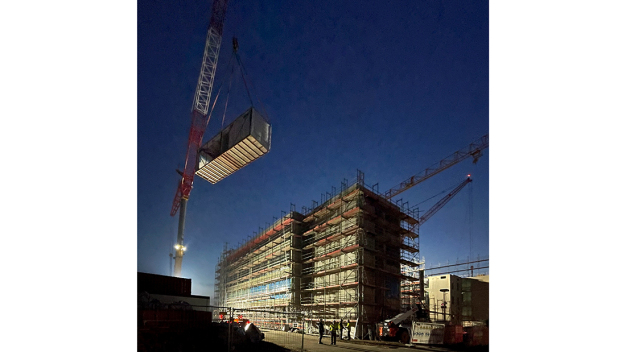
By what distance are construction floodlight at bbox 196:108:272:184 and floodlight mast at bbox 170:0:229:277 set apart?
4600 millimetres

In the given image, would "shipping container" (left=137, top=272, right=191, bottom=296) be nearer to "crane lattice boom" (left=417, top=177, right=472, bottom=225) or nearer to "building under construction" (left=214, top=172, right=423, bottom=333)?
"building under construction" (left=214, top=172, right=423, bottom=333)

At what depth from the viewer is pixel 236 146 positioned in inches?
517

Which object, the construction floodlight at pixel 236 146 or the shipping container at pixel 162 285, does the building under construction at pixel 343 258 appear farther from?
the shipping container at pixel 162 285

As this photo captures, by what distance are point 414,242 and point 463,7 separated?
1523 cm

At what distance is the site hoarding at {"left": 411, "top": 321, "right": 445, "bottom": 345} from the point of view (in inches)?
424

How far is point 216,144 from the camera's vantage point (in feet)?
47.7

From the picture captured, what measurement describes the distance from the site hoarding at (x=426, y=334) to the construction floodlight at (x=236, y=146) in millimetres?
7624

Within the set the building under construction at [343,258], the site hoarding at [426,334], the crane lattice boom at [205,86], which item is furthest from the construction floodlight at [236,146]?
the site hoarding at [426,334]

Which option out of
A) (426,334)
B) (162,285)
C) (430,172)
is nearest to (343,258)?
(426,334)

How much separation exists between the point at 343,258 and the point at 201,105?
10.8 meters
